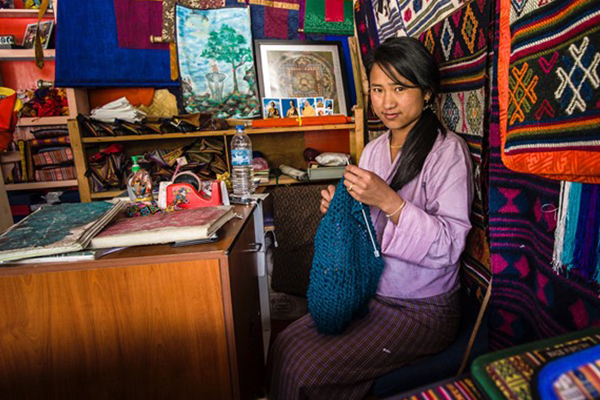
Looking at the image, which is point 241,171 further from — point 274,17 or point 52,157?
point 52,157

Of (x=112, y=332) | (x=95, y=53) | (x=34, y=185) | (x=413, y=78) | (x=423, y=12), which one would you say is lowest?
(x=112, y=332)

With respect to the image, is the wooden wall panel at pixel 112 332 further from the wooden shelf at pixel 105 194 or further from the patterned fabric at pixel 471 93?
the wooden shelf at pixel 105 194

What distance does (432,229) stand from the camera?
3.73 feet

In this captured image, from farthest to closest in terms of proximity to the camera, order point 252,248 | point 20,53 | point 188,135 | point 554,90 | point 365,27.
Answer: point 20,53, point 188,135, point 365,27, point 252,248, point 554,90

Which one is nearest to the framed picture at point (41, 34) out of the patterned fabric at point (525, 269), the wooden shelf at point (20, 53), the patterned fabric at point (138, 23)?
the wooden shelf at point (20, 53)

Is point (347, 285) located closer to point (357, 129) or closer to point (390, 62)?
point (390, 62)

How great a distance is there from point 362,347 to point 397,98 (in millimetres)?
872

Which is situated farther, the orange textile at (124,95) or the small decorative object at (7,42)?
the small decorative object at (7,42)

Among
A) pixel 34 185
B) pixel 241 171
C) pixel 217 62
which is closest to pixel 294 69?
pixel 217 62

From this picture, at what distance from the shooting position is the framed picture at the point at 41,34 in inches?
127

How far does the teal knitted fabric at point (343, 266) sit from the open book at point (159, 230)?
0.37 meters

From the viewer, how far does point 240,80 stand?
2795 mm

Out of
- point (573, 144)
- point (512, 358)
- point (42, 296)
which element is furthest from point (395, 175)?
point (42, 296)

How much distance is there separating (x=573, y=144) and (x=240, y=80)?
8.19 feet
